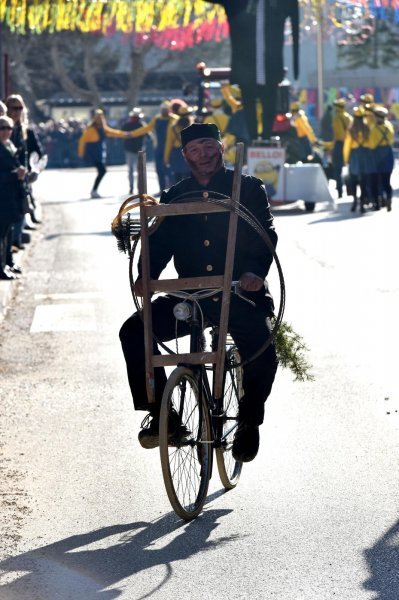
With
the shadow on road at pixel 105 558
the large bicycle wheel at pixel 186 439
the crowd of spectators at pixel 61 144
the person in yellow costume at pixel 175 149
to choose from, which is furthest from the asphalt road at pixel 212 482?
the crowd of spectators at pixel 61 144

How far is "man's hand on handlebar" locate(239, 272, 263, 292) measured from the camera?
22.0 ft

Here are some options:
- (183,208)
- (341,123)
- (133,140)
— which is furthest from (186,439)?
(133,140)

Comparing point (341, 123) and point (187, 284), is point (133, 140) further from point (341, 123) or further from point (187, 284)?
point (187, 284)

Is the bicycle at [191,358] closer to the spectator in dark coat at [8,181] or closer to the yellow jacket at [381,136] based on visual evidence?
the spectator in dark coat at [8,181]

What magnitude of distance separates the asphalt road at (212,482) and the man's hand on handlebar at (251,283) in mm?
960

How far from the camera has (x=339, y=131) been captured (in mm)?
28922

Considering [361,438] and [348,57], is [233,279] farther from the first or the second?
[348,57]

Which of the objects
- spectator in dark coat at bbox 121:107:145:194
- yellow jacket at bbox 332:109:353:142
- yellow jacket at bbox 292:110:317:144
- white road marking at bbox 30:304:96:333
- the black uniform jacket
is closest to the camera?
the black uniform jacket

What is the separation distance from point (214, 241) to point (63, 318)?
6918 mm

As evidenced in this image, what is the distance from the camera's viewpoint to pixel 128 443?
8383 millimetres

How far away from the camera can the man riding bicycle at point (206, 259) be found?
689cm

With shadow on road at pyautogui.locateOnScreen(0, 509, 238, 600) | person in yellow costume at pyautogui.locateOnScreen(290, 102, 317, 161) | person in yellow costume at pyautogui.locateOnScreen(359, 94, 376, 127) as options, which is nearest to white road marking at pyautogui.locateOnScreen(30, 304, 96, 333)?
shadow on road at pyautogui.locateOnScreen(0, 509, 238, 600)

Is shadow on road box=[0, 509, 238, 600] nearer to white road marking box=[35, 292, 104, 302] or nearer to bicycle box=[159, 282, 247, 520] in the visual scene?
bicycle box=[159, 282, 247, 520]

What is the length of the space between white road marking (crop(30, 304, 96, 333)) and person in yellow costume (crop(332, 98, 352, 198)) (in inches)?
567
